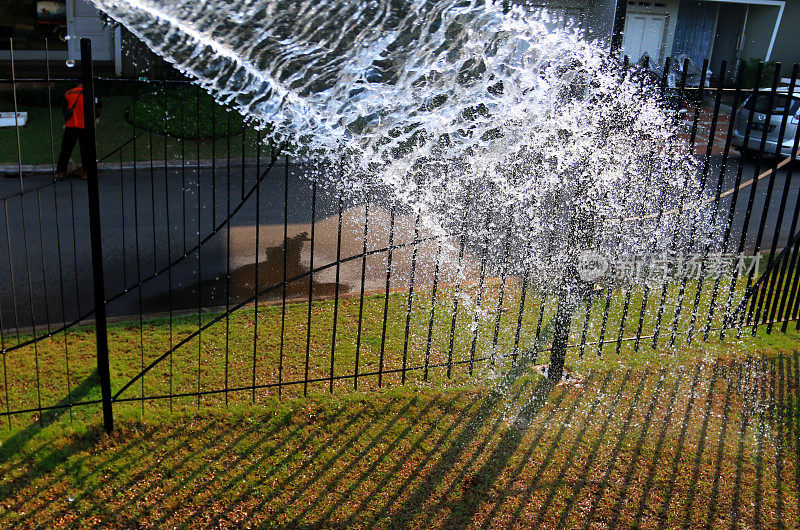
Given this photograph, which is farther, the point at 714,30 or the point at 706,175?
the point at 714,30

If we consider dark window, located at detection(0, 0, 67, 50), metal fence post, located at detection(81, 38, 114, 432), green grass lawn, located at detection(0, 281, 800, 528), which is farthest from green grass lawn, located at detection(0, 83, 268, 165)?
metal fence post, located at detection(81, 38, 114, 432)

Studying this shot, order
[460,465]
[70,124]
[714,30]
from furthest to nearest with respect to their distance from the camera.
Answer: [714,30], [70,124], [460,465]

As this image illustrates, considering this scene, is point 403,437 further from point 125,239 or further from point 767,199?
point 125,239

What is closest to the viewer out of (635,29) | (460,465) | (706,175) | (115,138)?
(460,465)

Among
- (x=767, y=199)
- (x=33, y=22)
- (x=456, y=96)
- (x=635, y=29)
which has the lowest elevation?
(x=767, y=199)

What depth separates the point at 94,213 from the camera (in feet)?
14.7

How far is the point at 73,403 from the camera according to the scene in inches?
197

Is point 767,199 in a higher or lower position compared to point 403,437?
higher

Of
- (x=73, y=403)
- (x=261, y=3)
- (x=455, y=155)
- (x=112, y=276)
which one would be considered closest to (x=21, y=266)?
(x=112, y=276)

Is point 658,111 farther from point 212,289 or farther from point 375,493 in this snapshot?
point 212,289

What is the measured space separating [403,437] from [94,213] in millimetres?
2511

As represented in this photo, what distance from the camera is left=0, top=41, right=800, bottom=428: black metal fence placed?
17.2ft

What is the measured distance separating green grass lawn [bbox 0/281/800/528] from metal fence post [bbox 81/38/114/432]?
38cm

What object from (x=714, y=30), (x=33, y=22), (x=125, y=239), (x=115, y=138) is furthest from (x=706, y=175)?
(x=714, y=30)
